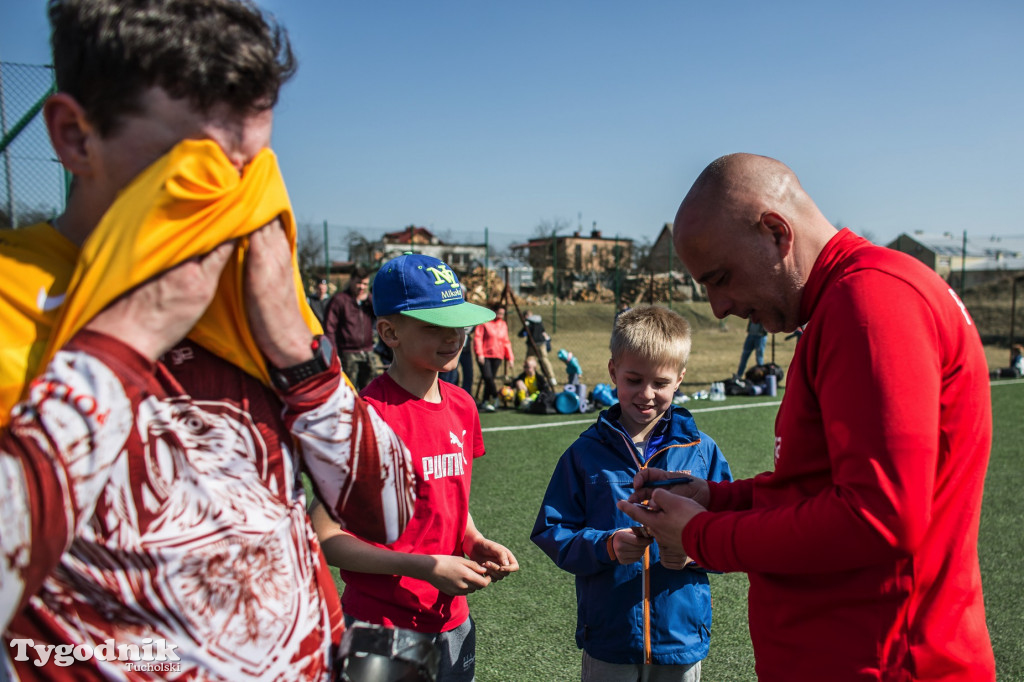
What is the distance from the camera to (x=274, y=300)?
875 mm

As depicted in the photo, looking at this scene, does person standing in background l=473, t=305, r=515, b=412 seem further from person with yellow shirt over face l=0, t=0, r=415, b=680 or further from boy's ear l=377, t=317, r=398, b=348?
person with yellow shirt over face l=0, t=0, r=415, b=680

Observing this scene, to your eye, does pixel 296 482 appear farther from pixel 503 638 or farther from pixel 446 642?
pixel 503 638

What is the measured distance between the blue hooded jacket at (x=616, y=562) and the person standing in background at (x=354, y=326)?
25.8ft

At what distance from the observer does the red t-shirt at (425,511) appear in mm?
2090

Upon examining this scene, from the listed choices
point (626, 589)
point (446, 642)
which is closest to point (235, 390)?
point (446, 642)

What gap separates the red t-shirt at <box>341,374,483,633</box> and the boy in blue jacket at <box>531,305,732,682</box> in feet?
1.31

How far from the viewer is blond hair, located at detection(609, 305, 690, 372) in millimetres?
2641

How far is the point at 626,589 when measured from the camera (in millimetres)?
2436

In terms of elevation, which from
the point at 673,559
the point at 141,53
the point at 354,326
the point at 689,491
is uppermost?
the point at 141,53

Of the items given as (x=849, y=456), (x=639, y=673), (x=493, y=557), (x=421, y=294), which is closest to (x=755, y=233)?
(x=849, y=456)

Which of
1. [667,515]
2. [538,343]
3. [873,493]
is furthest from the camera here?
[538,343]

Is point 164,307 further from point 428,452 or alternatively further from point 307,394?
point 428,452

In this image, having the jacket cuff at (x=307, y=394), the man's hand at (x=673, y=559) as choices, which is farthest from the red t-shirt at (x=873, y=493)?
the jacket cuff at (x=307, y=394)

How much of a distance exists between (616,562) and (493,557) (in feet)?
1.70
